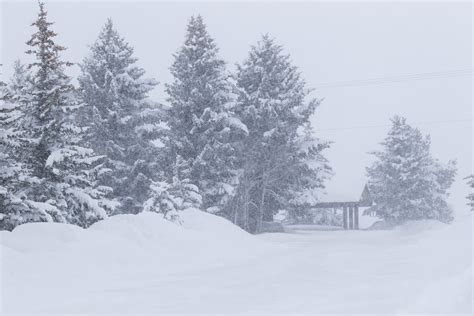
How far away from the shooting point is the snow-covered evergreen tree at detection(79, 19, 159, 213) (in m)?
27.2

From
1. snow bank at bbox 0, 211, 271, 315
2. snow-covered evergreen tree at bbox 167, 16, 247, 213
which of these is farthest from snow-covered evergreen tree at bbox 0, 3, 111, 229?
snow-covered evergreen tree at bbox 167, 16, 247, 213

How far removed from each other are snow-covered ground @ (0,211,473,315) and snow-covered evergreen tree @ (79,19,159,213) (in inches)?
511

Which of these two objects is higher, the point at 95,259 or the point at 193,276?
the point at 95,259

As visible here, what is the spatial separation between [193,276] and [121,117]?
1941cm

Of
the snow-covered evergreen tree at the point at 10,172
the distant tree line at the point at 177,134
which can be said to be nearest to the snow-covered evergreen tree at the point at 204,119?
the distant tree line at the point at 177,134

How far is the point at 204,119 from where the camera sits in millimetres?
Result: 28703

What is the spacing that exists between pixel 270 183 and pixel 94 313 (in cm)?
2788

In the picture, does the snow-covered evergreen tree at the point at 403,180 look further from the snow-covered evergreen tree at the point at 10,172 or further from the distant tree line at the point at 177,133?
the snow-covered evergreen tree at the point at 10,172

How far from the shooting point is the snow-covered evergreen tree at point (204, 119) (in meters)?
28.2

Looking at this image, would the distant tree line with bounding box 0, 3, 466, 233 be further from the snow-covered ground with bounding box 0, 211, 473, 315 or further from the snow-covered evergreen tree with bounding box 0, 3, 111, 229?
the snow-covered ground with bounding box 0, 211, 473, 315

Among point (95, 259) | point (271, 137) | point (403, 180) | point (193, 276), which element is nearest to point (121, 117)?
point (271, 137)

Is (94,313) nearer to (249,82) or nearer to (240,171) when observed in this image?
(240,171)

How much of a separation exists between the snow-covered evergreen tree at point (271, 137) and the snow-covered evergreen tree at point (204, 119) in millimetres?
1856

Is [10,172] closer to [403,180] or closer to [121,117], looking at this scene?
[121,117]
